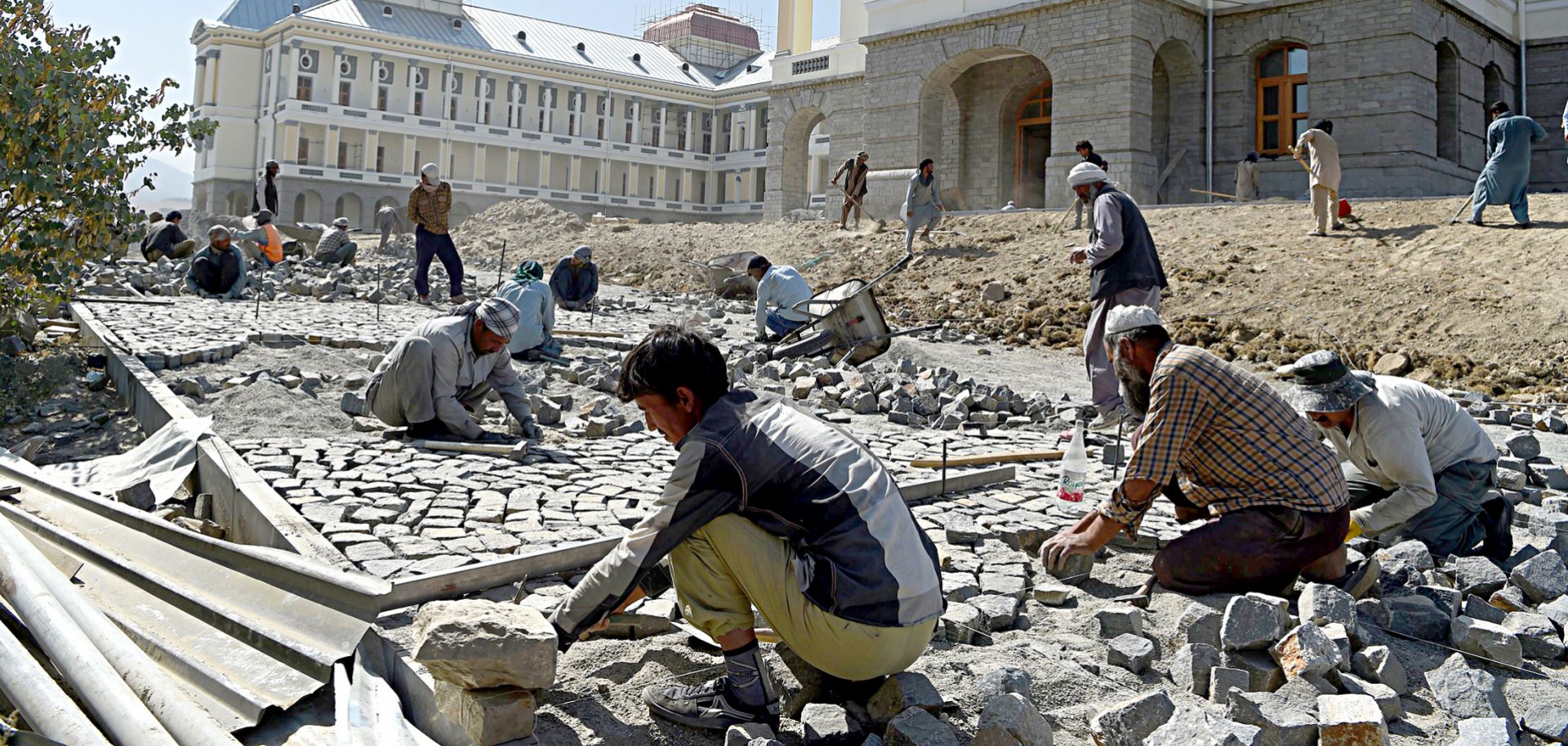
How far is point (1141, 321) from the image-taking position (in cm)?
414

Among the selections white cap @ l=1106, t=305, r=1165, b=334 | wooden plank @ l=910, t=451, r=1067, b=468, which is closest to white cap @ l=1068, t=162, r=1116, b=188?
wooden plank @ l=910, t=451, r=1067, b=468

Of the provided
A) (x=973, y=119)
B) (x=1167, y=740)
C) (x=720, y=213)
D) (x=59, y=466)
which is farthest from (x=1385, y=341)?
(x=720, y=213)

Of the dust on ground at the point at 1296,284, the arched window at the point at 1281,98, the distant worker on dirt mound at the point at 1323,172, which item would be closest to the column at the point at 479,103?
the dust on ground at the point at 1296,284

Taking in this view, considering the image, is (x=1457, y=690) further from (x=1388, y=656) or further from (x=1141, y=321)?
(x=1141, y=321)

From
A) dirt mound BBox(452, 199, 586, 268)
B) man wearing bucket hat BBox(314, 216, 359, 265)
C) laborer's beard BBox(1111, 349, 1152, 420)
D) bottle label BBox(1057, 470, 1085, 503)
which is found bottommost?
bottle label BBox(1057, 470, 1085, 503)

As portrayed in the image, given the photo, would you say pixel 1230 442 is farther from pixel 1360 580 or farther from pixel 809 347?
pixel 809 347

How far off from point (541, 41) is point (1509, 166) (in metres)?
51.3

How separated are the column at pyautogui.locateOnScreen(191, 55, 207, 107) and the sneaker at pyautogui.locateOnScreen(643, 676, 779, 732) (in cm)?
5877

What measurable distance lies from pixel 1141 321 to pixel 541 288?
723 centimetres

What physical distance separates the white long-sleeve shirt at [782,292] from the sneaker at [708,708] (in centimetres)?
867

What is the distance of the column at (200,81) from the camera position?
53.5 m

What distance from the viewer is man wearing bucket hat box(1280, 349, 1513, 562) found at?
4.47 meters

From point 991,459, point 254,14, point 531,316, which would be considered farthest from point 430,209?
point 254,14

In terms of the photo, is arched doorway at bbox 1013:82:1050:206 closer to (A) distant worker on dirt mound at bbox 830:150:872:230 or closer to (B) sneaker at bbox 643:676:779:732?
(A) distant worker on dirt mound at bbox 830:150:872:230
